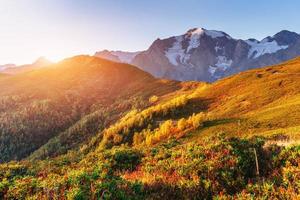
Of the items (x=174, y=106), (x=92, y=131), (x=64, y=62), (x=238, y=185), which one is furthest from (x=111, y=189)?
(x=64, y=62)

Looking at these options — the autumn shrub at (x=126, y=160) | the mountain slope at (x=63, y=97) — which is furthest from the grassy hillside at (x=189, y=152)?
the mountain slope at (x=63, y=97)

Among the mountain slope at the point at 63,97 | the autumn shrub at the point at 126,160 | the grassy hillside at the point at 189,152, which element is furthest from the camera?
the mountain slope at the point at 63,97

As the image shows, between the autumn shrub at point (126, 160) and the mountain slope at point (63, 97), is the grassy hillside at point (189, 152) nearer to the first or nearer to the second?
the autumn shrub at point (126, 160)

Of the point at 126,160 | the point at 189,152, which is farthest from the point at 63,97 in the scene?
the point at 189,152

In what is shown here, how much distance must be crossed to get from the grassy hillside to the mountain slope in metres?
1.88

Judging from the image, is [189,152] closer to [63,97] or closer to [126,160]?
[126,160]

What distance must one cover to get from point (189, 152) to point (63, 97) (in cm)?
11692

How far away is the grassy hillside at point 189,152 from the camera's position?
10.8m

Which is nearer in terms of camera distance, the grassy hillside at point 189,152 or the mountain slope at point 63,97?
the grassy hillside at point 189,152

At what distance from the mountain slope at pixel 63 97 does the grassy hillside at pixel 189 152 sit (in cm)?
188

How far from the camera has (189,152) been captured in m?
15.4

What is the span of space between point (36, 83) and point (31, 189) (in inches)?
5847

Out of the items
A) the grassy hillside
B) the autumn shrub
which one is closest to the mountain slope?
the grassy hillside

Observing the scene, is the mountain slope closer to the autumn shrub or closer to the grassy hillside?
the grassy hillside
